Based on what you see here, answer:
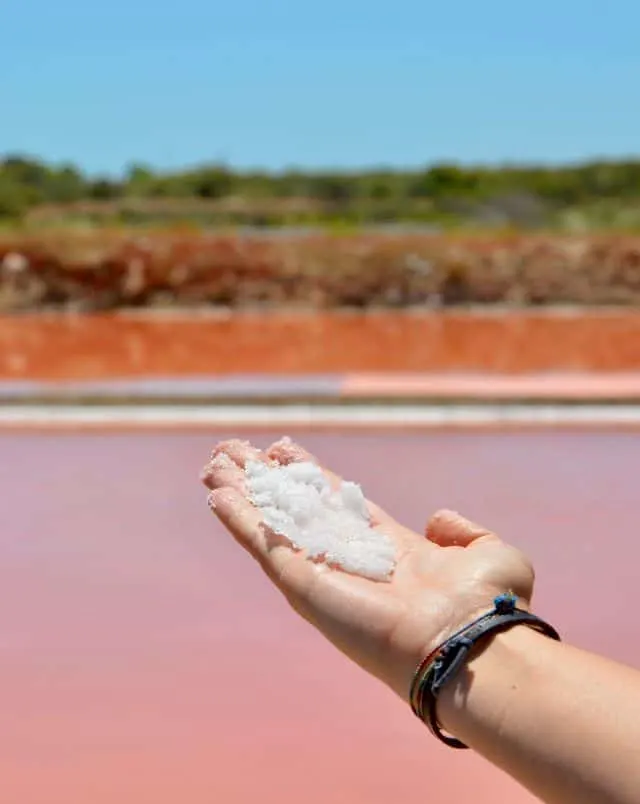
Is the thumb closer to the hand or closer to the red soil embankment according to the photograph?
the hand

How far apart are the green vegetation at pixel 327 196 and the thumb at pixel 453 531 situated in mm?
17573

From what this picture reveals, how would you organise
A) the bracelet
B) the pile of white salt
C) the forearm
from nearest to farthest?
the forearm
the bracelet
the pile of white salt

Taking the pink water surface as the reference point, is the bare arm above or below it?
above

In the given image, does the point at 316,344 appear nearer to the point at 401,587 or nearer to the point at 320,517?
the point at 320,517

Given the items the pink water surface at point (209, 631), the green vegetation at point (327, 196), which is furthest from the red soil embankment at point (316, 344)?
the green vegetation at point (327, 196)

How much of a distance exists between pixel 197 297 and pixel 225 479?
28.5ft

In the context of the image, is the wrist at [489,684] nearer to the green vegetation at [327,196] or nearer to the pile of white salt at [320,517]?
the pile of white salt at [320,517]

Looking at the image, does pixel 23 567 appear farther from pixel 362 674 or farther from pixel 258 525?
pixel 258 525

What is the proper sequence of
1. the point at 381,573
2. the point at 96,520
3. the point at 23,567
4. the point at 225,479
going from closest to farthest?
1. the point at 381,573
2. the point at 225,479
3. the point at 23,567
4. the point at 96,520

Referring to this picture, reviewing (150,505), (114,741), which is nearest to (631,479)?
(150,505)

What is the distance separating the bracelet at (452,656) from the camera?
100 centimetres

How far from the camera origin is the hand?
103 centimetres

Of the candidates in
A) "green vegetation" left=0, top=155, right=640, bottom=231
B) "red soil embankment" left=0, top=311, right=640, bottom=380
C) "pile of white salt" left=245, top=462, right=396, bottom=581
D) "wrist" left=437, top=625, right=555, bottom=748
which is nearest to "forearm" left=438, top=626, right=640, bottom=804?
"wrist" left=437, top=625, right=555, bottom=748

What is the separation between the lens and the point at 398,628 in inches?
41.1
